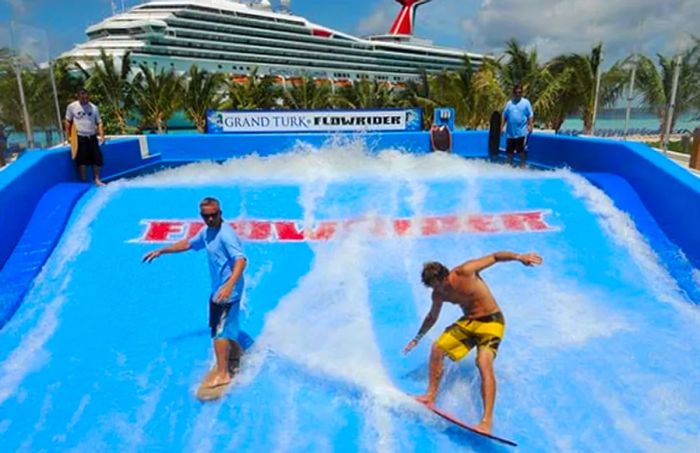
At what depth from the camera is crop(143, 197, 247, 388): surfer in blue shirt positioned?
356 centimetres

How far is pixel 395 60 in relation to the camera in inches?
2596

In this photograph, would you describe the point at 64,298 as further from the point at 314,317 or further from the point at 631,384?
the point at 631,384

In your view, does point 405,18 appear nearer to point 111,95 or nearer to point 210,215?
point 111,95

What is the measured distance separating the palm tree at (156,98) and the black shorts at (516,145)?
19816 mm

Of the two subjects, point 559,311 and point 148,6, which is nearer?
point 559,311

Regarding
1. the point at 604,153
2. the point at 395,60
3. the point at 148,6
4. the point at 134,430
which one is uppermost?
the point at 148,6

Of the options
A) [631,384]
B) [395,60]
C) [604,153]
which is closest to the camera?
[631,384]

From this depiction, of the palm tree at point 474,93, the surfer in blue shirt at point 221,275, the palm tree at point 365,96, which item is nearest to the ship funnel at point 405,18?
the palm tree at point 365,96

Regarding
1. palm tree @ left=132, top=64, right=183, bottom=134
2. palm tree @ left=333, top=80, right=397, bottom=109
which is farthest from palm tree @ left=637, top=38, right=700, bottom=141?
palm tree @ left=132, top=64, right=183, bottom=134

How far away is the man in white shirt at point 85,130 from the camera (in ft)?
24.5

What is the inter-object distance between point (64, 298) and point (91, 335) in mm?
776

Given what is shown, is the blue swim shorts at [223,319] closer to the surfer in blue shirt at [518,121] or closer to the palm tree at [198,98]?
the surfer in blue shirt at [518,121]

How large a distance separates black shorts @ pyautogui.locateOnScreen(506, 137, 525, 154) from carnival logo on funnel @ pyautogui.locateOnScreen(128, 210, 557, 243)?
289 centimetres

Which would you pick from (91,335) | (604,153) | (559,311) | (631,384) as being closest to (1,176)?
(91,335)
